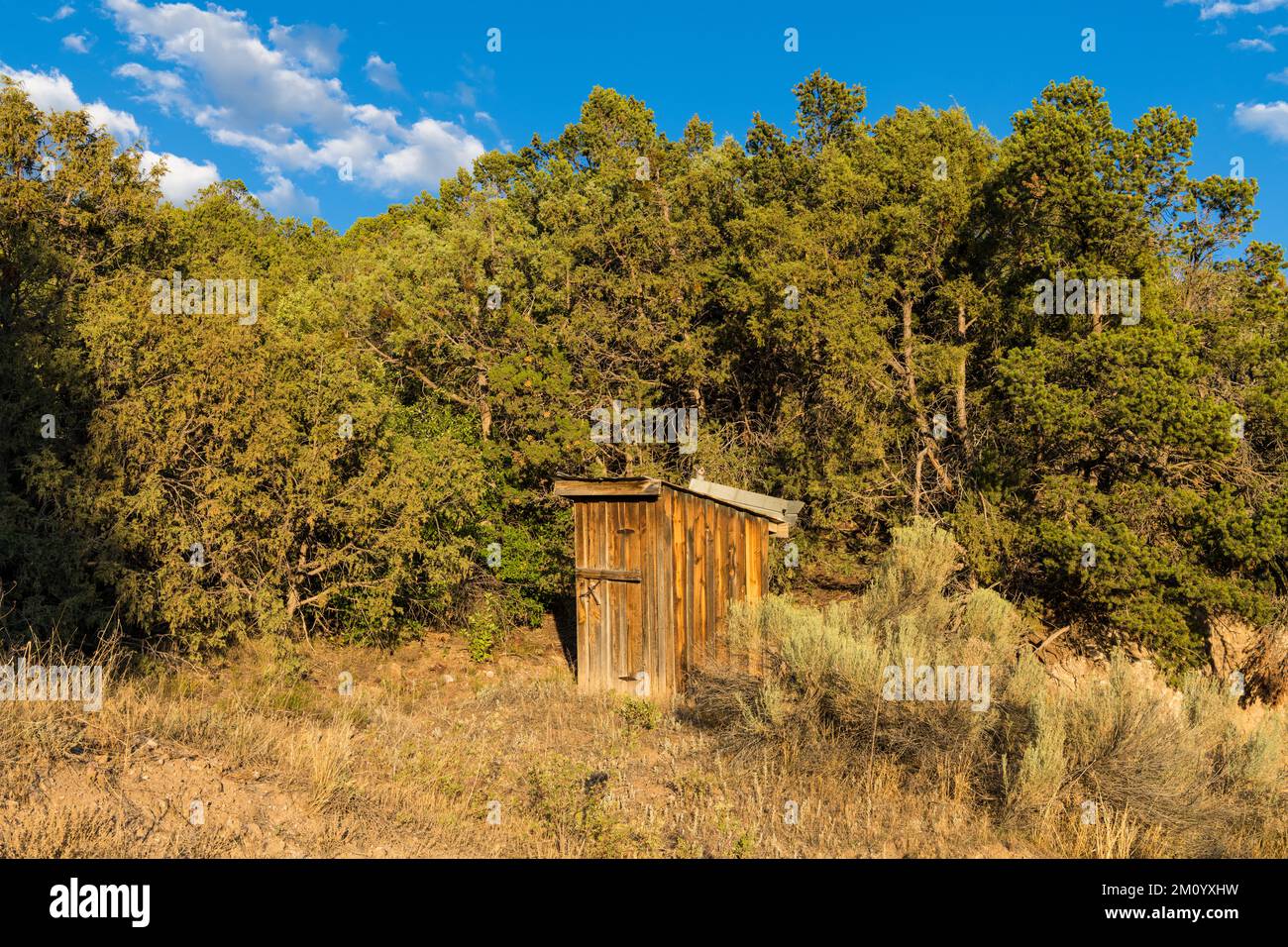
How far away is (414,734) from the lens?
9250 millimetres

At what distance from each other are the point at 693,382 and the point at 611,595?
800cm

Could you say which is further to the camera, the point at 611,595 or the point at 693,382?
the point at 693,382

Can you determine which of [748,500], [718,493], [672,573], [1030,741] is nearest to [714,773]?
[1030,741]

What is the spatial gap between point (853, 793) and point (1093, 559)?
794 cm

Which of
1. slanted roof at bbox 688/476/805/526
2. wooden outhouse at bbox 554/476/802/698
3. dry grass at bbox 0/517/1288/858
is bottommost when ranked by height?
dry grass at bbox 0/517/1288/858

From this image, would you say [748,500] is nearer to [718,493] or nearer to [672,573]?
[718,493]

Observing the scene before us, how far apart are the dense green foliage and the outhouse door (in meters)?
3.75

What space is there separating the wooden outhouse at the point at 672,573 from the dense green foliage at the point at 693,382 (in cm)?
438

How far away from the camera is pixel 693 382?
63.7 ft

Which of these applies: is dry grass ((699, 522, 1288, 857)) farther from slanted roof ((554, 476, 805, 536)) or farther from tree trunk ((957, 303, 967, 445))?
tree trunk ((957, 303, 967, 445))

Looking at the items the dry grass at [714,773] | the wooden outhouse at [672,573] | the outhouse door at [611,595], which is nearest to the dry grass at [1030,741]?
the dry grass at [714,773]

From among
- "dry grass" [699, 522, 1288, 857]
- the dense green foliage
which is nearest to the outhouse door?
"dry grass" [699, 522, 1288, 857]

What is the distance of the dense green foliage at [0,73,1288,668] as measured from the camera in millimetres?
12344
